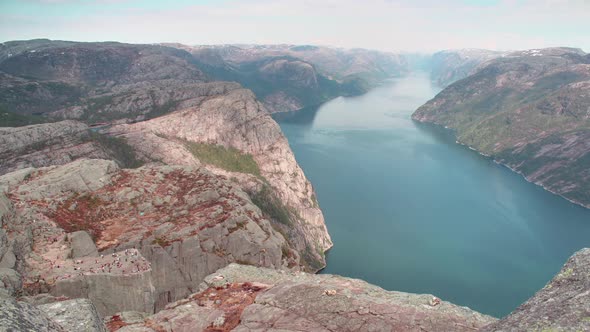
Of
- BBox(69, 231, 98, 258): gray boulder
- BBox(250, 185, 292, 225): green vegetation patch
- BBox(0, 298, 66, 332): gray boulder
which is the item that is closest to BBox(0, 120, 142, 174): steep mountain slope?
BBox(250, 185, 292, 225): green vegetation patch

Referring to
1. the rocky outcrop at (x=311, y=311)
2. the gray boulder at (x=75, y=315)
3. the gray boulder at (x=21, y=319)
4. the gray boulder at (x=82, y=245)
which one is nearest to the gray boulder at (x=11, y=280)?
the gray boulder at (x=82, y=245)

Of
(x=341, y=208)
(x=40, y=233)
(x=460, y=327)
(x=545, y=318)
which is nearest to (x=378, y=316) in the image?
(x=460, y=327)

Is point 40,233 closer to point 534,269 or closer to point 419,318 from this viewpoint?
point 419,318

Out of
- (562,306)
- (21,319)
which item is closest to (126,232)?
(21,319)

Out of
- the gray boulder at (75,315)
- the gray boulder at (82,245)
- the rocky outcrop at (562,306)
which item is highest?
the rocky outcrop at (562,306)

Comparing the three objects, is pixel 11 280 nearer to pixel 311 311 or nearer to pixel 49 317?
pixel 49 317

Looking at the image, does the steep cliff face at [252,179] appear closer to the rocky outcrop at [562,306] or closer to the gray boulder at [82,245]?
the gray boulder at [82,245]
